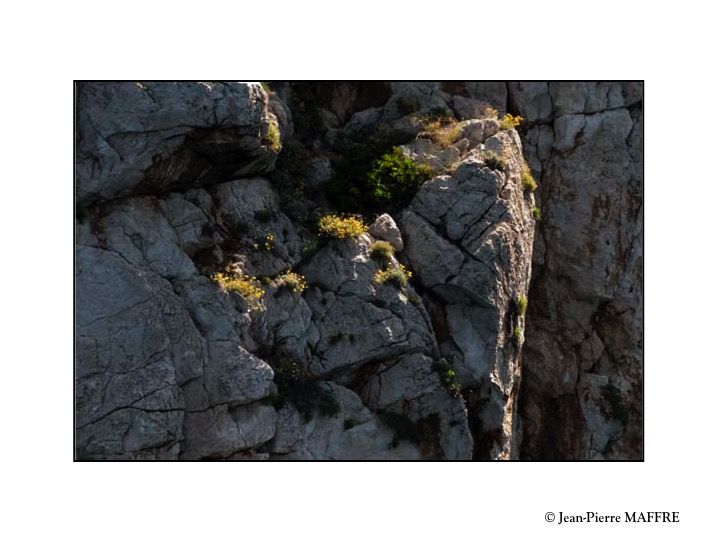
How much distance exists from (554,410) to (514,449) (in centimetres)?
306

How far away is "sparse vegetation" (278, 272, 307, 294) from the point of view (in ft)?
69.5

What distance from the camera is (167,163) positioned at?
64.6ft

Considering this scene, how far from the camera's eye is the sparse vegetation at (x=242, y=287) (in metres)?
20.0

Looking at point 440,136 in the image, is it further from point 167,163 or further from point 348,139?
point 167,163

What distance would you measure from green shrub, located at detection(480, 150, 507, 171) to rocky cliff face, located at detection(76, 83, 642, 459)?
67 millimetres

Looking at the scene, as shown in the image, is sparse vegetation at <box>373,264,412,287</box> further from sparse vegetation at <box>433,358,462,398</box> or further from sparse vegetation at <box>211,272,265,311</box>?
sparse vegetation at <box>211,272,265,311</box>

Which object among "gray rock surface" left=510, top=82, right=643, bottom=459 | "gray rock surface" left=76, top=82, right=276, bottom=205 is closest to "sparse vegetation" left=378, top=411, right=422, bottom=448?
"gray rock surface" left=510, top=82, right=643, bottom=459

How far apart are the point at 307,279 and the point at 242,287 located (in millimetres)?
2480

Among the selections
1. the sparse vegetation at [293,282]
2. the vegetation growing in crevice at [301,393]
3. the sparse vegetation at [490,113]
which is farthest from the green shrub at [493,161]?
the vegetation growing in crevice at [301,393]

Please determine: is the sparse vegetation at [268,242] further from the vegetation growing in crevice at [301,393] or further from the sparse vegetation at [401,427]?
the sparse vegetation at [401,427]

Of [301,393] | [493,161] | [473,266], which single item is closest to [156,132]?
[301,393]

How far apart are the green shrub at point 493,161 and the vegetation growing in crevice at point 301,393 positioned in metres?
8.87

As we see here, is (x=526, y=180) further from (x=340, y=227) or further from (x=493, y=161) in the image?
(x=340, y=227)

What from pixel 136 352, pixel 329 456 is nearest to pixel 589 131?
pixel 329 456
